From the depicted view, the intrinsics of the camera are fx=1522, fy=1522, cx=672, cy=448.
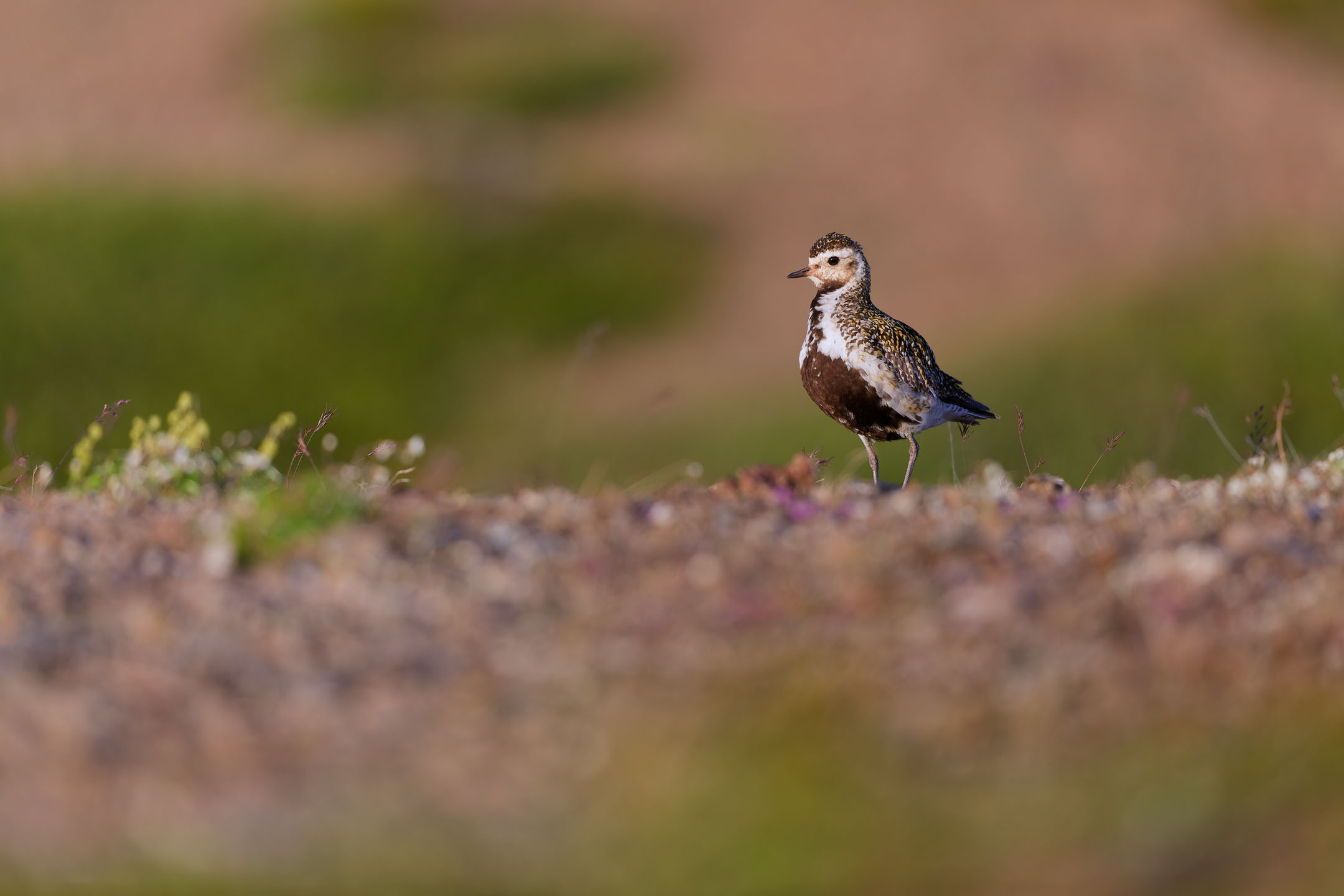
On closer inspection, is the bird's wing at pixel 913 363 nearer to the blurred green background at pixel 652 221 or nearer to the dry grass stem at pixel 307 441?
the dry grass stem at pixel 307 441

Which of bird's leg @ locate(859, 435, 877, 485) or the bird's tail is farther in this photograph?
the bird's tail

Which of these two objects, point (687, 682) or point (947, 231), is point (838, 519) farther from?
point (947, 231)

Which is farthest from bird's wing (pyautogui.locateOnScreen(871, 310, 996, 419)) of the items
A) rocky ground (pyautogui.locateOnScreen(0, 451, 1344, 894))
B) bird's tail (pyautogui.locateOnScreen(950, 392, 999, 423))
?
rocky ground (pyautogui.locateOnScreen(0, 451, 1344, 894))

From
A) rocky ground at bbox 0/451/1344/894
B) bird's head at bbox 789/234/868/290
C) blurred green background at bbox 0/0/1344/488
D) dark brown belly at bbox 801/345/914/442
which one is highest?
blurred green background at bbox 0/0/1344/488

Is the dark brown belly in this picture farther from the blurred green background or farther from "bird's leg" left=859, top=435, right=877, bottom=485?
the blurred green background

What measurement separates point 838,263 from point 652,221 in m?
17.3

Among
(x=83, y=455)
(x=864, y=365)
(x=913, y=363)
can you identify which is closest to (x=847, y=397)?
(x=864, y=365)

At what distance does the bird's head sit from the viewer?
7887mm

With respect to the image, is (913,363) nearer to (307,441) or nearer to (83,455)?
(307,441)

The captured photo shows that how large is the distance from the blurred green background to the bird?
7.43 m

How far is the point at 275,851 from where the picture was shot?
3930mm

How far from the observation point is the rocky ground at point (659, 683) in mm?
4012

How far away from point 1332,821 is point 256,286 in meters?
19.0

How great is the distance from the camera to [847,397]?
750cm
